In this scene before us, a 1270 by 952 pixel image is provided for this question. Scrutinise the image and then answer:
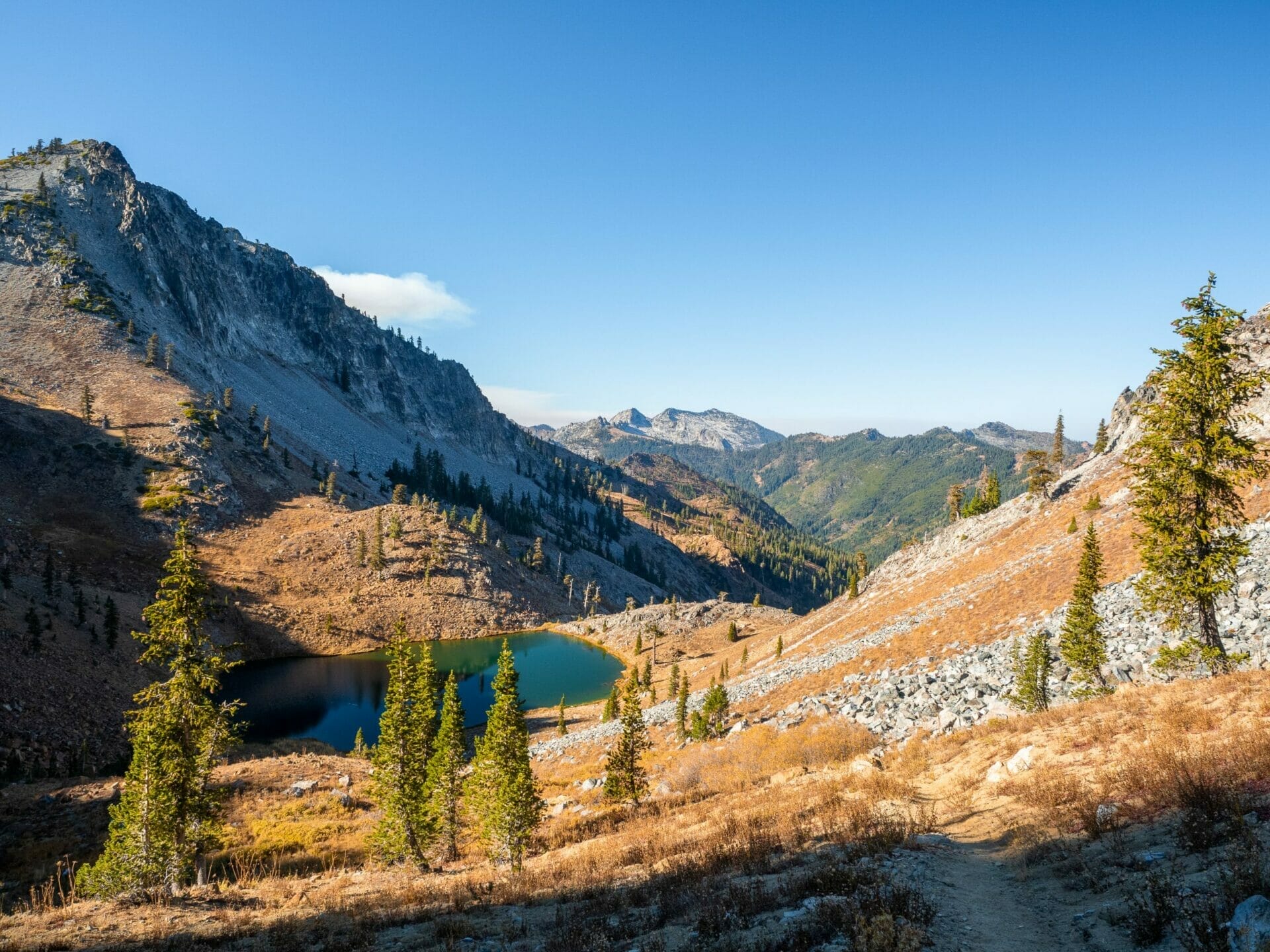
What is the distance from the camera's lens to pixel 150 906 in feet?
55.7

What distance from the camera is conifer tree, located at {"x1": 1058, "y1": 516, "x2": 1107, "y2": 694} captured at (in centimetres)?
2916

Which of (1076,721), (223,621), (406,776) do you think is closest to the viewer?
(1076,721)

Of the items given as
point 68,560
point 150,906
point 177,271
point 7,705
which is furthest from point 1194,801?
point 177,271

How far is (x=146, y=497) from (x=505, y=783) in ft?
356

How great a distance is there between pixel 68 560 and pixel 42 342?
72.7 meters

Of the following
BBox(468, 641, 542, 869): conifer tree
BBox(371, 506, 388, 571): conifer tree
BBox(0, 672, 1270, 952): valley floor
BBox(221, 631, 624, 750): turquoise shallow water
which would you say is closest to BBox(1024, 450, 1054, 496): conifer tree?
BBox(221, 631, 624, 750): turquoise shallow water

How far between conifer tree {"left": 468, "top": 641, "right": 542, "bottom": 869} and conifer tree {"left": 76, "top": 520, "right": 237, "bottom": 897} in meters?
9.72

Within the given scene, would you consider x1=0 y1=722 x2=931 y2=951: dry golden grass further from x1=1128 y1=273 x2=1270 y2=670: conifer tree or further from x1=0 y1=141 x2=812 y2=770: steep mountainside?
x1=0 y1=141 x2=812 y2=770: steep mountainside

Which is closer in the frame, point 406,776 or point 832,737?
point 406,776

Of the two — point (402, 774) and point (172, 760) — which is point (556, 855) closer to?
point (402, 774)

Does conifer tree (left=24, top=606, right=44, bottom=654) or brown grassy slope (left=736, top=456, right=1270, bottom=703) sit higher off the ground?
brown grassy slope (left=736, top=456, right=1270, bottom=703)

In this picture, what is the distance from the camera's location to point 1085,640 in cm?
3009

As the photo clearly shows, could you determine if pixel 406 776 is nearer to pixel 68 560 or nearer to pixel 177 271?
pixel 68 560

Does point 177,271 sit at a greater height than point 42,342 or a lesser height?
greater
